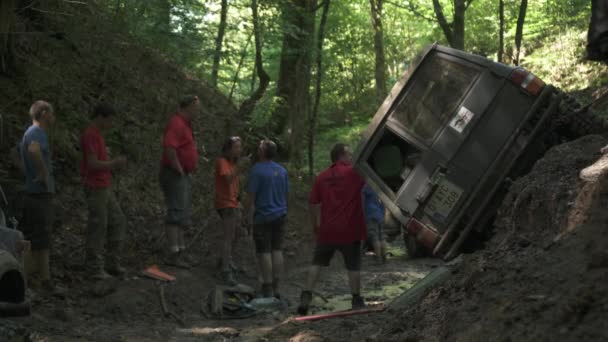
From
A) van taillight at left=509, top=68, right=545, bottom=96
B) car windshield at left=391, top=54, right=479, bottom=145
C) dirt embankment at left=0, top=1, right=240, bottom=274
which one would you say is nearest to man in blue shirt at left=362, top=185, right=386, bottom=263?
dirt embankment at left=0, top=1, right=240, bottom=274

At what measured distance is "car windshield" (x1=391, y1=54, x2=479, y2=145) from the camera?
8.45 meters

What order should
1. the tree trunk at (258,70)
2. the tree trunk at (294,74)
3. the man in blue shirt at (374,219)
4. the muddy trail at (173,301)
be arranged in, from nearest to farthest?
the muddy trail at (173,301), the man in blue shirt at (374,219), the tree trunk at (258,70), the tree trunk at (294,74)

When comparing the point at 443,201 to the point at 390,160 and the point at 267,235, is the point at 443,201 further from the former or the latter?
the point at 267,235

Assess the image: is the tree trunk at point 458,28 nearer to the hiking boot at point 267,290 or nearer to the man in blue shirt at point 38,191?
the hiking boot at point 267,290

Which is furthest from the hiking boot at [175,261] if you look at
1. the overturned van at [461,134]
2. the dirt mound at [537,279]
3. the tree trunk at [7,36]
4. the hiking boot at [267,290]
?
the dirt mound at [537,279]

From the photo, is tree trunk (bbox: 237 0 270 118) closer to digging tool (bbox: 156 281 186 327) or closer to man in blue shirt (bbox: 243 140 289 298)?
man in blue shirt (bbox: 243 140 289 298)

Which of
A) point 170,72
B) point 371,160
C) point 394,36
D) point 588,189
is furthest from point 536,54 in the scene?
point 588,189

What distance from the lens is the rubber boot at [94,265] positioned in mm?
8094

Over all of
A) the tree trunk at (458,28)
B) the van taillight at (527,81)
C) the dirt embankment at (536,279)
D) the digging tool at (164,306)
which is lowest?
the digging tool at (164,306)

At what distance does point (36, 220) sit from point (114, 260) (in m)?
1.24

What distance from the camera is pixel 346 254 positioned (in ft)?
27.4

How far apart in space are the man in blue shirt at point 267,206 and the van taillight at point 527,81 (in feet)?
9.66

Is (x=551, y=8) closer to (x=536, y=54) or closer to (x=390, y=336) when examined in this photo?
(x=536, y=54)

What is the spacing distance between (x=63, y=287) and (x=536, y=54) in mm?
19563
